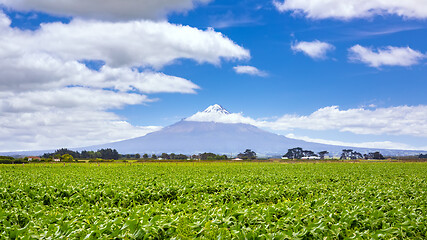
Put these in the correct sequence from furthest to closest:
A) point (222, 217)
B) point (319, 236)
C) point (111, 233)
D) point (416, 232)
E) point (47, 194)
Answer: point (47, 194) < point (416, 232) < point (222, 217) < point (319, 236) < point (111, 233)

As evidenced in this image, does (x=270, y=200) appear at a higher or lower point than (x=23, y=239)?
lower

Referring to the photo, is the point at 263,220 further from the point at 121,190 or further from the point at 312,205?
the point at 121,190

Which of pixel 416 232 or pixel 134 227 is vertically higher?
pixel 134 227

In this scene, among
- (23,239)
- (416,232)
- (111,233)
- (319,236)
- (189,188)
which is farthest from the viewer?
(189,188)

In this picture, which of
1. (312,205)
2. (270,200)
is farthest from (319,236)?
(270,200)

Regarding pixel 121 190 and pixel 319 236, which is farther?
pixel 121 190

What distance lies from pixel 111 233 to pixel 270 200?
523 inches

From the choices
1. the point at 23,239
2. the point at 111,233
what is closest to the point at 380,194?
the point at 111,233

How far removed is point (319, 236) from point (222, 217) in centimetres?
245

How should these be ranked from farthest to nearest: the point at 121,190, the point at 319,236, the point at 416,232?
the point at 121,190
the point at 416,232
the point at 319,236

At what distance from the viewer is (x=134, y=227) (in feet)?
22.2

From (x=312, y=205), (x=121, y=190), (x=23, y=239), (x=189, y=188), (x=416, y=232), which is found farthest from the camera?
(x=189, y=188)

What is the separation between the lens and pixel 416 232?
8.97m

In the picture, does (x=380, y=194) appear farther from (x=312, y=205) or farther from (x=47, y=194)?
(x=47, y=194)
